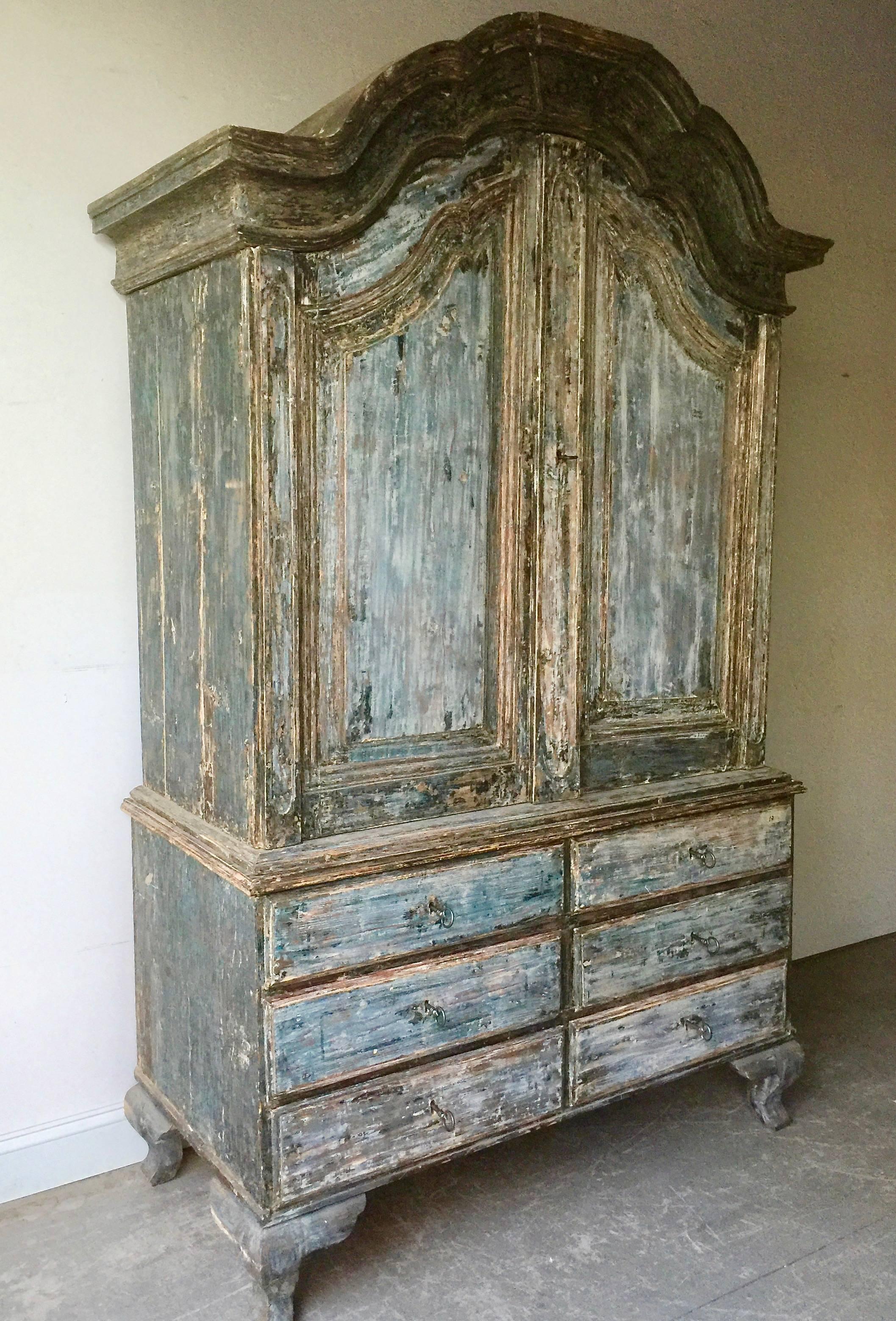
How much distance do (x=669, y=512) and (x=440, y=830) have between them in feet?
2.71

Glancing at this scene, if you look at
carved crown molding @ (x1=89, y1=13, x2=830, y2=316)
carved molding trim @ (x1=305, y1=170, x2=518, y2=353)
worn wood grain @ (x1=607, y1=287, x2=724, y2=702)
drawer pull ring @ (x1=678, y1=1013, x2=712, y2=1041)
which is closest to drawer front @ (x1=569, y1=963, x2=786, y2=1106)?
drawer pull ring @ (x1=678, y1=1013, x2=712, y2=1041)

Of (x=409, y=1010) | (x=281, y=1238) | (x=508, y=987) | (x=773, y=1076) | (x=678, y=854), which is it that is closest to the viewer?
(x=281, y=1238)

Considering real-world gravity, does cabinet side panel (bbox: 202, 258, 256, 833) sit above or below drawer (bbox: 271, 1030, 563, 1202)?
above

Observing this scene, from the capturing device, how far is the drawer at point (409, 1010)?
1799 mm

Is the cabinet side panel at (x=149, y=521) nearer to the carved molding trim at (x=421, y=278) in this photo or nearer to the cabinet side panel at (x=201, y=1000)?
the cabinet side panel at (x=201, y=1000)

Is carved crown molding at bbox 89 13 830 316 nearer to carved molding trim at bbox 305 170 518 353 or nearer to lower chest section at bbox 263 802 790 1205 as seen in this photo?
carved molding trim at bbox 305 170 518 353

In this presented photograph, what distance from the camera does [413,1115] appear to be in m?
1.93

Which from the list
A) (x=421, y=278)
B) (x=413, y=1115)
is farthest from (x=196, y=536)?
(x=413, y=1115)

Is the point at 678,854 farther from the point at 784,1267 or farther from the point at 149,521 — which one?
the point at 149,521

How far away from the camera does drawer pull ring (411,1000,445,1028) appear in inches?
75.5

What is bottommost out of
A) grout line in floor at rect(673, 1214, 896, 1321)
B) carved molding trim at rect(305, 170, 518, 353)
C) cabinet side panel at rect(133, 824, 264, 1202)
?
grout line in floor at rect(673, 1214, 896, 1321)

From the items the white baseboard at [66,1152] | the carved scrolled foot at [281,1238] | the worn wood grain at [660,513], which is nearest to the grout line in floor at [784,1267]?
the carved scrolled foot at [281,1238]

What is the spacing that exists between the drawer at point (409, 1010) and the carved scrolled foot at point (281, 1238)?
0.23m

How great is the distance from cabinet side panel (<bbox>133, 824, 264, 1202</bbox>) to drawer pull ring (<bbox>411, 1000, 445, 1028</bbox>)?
29 cm
